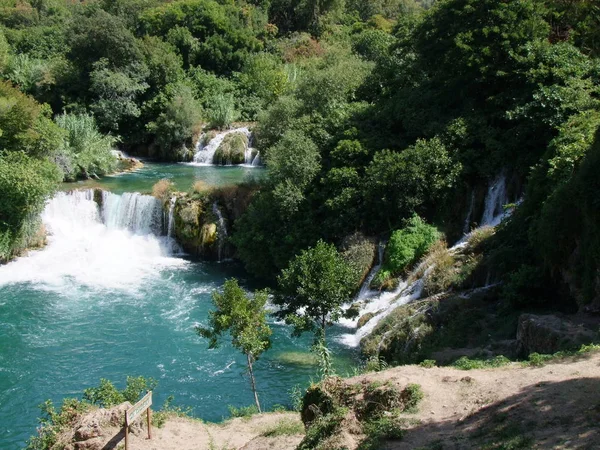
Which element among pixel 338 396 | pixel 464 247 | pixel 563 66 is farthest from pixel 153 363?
pixel 563 66

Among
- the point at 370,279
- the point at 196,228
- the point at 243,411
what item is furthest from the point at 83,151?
the point at 243,411

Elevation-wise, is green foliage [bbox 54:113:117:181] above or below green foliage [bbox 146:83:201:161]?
below

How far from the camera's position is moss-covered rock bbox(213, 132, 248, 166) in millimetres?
38812

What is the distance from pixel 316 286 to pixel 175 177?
2083 centimetres

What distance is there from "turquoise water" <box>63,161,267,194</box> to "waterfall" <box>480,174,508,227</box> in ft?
38.1

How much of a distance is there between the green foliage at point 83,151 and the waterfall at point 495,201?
2185cm

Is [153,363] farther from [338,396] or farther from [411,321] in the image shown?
[338,396]

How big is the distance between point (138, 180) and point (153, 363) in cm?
1781

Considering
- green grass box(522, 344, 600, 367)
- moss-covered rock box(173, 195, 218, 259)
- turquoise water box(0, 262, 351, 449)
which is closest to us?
green grass box(522, 344, 600, 367)

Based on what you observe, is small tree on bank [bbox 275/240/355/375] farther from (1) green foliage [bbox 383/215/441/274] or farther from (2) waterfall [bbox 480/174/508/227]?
(2) waterfall [bbox 480/174/508/227]

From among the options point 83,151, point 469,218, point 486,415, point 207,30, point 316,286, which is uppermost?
point 207,30

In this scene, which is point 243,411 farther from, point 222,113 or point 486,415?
point 222,113

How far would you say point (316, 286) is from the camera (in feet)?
50.8

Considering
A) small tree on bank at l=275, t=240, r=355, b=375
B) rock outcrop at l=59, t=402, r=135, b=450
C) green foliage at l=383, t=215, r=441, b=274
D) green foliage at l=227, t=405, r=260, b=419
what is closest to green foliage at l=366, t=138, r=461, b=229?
green foliage at l=383, t=215, r=441, b=274
